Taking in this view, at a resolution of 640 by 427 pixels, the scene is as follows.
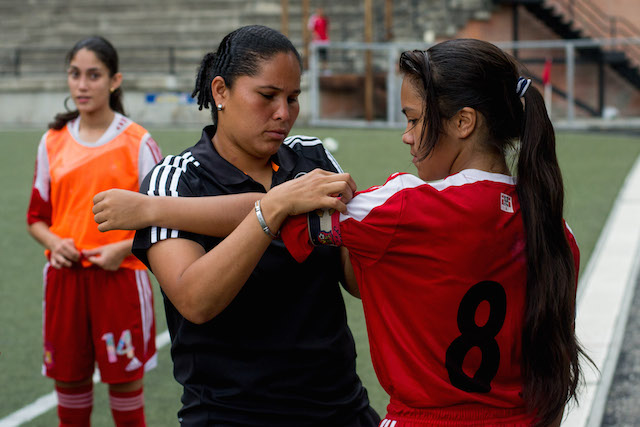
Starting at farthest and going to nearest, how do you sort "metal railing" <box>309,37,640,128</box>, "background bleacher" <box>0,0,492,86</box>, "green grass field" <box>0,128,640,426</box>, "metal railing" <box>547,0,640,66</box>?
"background bleacher" <box>0,0,492,86</box> → "metal railing" <box>547,0,640,66</box> → "metal railing" <box>309,37,640,128</box> → "green grass field" <box>0,128,640,426</box>

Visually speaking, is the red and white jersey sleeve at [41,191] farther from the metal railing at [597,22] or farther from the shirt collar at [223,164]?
the metal railing at [597,22]

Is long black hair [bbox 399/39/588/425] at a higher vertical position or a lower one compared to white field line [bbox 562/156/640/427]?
higher

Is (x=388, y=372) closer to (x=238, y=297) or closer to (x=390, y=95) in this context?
(x=238, y=297)

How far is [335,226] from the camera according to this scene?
185cm

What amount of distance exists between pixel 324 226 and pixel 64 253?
2027mm

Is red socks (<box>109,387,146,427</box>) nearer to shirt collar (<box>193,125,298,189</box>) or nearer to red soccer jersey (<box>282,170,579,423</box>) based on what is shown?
shirt collar (<box>193,125,298,189</box>)

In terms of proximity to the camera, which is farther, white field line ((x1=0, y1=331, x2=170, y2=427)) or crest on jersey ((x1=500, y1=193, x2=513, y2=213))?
white field line ((x1=0, y1=331, x2=170, y2=427))

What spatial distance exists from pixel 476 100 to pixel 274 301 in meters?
0.74

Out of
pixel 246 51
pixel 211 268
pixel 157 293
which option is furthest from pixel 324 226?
pixel 157 293

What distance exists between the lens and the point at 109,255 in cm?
355

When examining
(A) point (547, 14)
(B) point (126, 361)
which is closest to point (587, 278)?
(B) point (126, 361)

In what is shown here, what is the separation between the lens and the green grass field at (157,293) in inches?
183

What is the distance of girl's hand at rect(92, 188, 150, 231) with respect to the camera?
2027 mm

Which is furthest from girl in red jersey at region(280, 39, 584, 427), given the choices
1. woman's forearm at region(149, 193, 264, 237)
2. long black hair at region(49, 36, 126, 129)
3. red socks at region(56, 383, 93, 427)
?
long black hair at region(49, 36, 126, 129)
